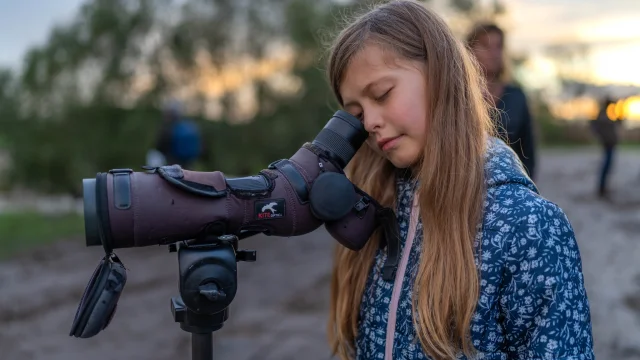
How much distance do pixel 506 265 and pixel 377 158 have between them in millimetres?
461

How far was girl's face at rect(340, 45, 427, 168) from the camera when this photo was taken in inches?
49.5

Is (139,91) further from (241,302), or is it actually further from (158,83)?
(241,302)

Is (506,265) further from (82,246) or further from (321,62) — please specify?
(82,246)

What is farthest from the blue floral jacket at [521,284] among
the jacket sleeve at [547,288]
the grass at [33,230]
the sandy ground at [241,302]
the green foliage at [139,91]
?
the green foliage at [139,91]

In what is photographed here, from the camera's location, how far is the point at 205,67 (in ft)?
42.8

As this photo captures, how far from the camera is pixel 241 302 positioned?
4770mm

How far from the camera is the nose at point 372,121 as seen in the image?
1.29 metres

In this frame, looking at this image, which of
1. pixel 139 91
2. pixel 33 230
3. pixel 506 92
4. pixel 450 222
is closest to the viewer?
pixel 450 222

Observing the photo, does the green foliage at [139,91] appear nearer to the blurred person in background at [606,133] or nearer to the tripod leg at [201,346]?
the blurred person in background at [606,133]

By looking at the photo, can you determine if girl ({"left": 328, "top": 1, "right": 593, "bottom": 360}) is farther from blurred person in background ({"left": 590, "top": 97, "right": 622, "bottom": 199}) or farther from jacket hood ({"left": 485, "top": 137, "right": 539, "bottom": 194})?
blurred person in background ({"left": 590, "top": 97, "right": 622, "bottom": 199})

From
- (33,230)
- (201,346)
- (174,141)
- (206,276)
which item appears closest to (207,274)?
(206,276)

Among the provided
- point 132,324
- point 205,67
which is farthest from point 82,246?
point 205,67

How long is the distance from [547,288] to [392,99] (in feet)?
1.48

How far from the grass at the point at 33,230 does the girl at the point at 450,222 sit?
5896 mm
